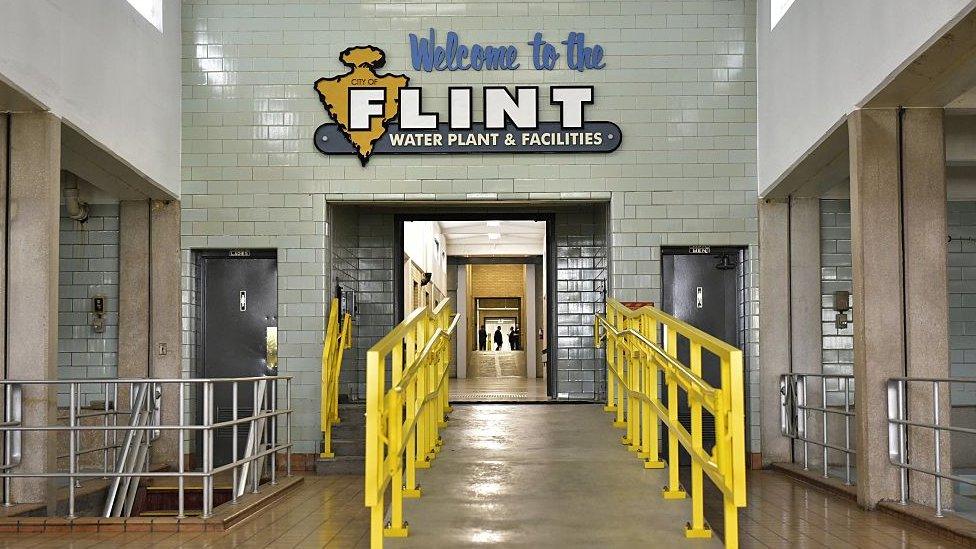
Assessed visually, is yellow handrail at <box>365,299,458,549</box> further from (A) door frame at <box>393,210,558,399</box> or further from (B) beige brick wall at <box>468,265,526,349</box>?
(B) beige brick wall at <box>468,265,526,349</box>

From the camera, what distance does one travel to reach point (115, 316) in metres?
11.1

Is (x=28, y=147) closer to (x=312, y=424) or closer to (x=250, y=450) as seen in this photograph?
(x=250, y=450)

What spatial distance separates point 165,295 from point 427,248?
27.8ft

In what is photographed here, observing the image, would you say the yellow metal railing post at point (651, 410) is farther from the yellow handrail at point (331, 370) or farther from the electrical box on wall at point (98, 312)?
the electrical box on wall at point (98, 312)

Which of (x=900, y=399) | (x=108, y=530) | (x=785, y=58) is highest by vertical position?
(x=785, y=58)

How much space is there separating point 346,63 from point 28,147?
3.80m

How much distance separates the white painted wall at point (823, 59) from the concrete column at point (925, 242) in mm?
565

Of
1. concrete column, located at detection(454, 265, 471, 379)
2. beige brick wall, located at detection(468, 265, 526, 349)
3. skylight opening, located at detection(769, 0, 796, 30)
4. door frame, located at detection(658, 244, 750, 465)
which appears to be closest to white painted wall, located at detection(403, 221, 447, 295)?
concrete column, located at detection(454, 265, 471, 379)

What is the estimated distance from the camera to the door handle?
36.2 feet

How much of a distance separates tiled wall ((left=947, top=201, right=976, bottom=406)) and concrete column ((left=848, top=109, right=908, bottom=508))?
5.08 meters

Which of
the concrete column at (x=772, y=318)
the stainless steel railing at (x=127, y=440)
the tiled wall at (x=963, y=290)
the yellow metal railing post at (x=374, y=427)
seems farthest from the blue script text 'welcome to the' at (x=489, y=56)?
the yellow metal railing post at (x=374, y=427)

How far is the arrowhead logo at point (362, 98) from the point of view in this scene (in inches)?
418

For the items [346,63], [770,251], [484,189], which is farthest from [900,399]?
[346,63]

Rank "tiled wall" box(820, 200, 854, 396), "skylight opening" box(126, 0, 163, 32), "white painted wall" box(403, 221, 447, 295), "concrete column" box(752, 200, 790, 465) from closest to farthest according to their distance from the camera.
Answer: "skylight opening" box(126, 0, 163, 32) < "concrete column" box(752, 200, 790, 465) < "tiled wall" box(820, 200, 854, 396) < "white painted wall" box(403, 221, 447, 295)
